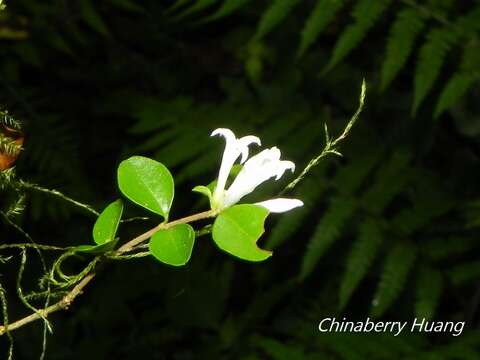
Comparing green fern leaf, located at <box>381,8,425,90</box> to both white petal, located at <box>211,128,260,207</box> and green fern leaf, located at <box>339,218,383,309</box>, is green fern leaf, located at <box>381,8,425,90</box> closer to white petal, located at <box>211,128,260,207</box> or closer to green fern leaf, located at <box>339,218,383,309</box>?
green fern leaf, located at <box>339,218,383,309</box>

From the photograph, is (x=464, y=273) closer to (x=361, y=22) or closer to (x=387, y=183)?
(x=387, y=183)

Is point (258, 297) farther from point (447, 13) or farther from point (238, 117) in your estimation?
point (447, 13)

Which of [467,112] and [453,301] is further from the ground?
[467,112]

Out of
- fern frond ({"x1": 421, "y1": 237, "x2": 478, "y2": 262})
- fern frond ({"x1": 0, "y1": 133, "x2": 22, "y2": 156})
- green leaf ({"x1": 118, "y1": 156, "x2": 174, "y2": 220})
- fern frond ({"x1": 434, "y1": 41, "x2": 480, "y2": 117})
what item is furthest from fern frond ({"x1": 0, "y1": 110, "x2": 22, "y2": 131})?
fern frond ({"x1": 421, "y1": 237, "x2": 478, "y2": 262})

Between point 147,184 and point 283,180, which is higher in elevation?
point 147,184

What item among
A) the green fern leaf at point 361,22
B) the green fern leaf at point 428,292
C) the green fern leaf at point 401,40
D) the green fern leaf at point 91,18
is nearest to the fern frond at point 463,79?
the green fern leaf at point 401,40

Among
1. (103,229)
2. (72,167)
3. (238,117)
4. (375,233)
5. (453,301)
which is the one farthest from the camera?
(453,301)

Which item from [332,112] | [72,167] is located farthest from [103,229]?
[332,112]

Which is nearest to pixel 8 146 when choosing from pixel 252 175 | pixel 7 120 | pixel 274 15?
pixel 7 120
